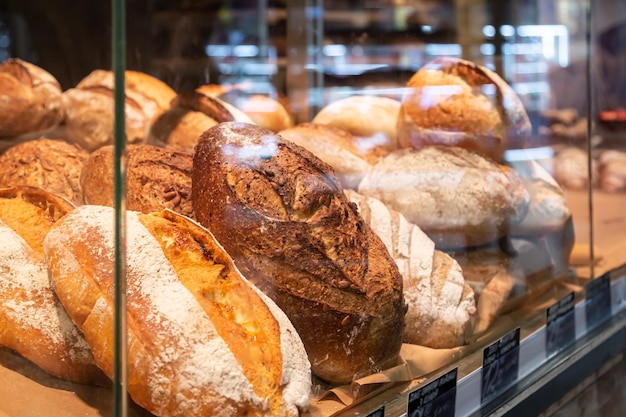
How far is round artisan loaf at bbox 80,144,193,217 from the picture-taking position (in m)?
1.27

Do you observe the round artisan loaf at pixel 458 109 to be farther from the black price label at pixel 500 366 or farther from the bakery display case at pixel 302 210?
the black price label at pixel 500 366

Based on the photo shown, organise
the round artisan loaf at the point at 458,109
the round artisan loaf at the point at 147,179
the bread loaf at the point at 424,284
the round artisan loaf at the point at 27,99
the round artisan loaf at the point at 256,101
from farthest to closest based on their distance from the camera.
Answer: the round artisan loaf at the point at 27,99 < the round artisan loaf at the point at 458,109 < the round artisan loaf at the point at 256,101 < the bread loaf at the point at 424,284 < the round artisan loaf at the point at 147,179

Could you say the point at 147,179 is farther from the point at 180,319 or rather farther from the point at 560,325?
A: the point at 560,325

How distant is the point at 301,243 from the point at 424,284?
1.19 ft

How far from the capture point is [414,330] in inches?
55.8

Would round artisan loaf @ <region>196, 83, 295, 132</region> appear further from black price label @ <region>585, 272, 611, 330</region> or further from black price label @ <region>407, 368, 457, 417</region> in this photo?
black price label @ <region>585, 272, 611, 330</region>

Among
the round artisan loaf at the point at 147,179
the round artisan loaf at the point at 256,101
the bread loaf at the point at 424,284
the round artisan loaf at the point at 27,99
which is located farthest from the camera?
the round artisan loaf at the point at 27,99

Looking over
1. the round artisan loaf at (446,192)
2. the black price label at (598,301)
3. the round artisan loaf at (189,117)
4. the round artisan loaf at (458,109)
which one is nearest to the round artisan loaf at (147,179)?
the round artisan loaf at (189,117)

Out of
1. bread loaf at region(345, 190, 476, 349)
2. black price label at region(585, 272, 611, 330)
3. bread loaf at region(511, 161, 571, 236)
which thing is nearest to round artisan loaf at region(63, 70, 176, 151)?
bread loaf at region(345, 190, 476, 349)

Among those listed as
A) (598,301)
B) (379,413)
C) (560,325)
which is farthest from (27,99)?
(598,301)

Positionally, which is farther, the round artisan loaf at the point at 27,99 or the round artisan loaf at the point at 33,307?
the round artisan loaf at the point at 27,99

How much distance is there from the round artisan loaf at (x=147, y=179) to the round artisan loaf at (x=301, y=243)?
7 cm

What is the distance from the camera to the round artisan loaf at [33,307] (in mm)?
1127

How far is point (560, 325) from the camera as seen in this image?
5.37ft
